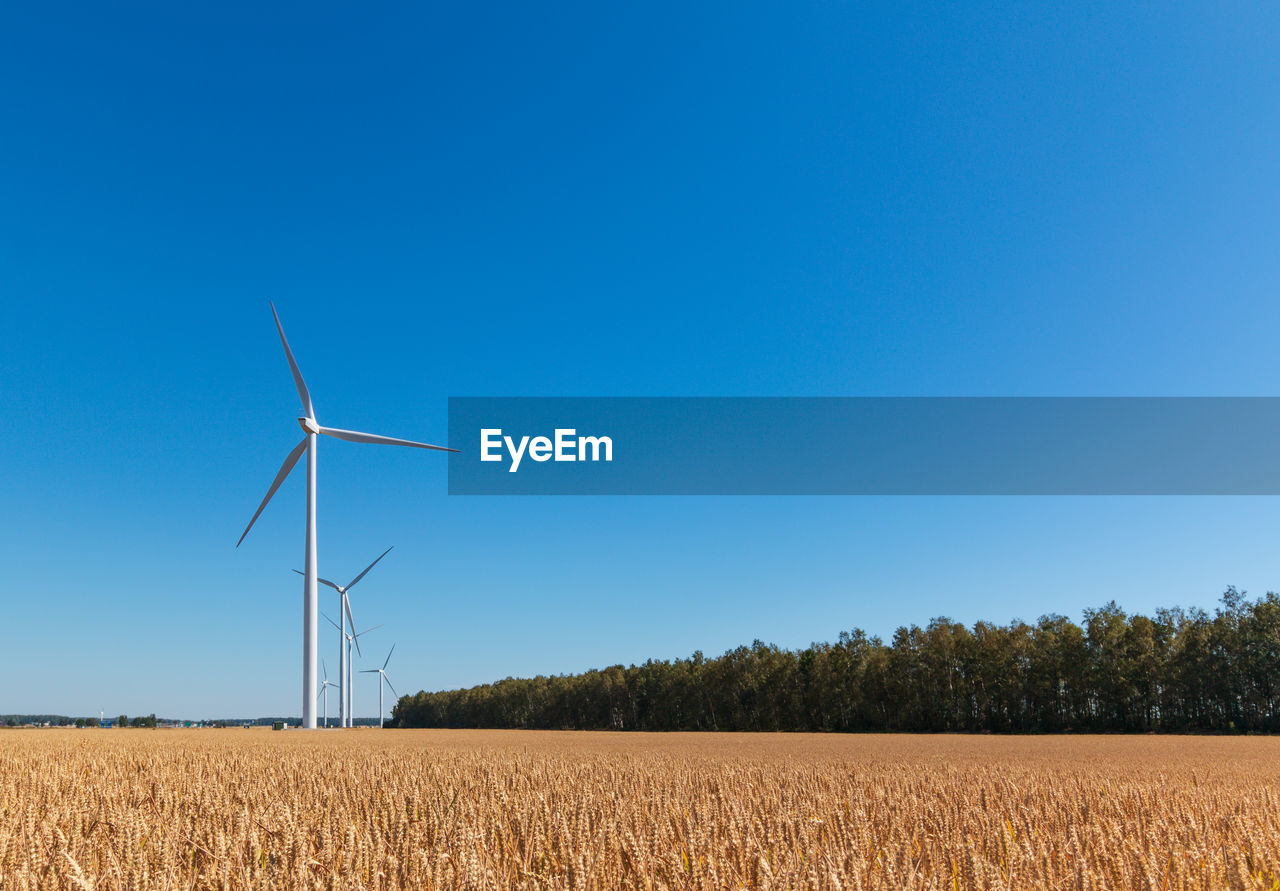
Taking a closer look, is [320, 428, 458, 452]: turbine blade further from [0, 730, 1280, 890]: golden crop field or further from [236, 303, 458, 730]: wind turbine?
[0, 730, 1280, 890]: golden crop field

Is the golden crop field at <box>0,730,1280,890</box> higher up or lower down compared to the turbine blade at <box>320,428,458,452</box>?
lower down

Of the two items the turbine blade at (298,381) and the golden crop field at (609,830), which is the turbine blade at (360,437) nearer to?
the turbine blade at (298,381)

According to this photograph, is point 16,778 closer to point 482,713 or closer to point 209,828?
point 209,828

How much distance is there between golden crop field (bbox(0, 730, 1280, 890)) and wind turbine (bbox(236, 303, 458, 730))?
36.0 meters

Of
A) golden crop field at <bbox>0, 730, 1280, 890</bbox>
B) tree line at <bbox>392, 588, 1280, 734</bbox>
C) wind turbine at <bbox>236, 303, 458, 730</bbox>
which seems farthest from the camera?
tree line at <bbox>392, 588, 1280, 734</bbox>

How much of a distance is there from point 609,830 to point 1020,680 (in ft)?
341

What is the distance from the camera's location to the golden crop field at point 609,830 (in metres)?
5.39

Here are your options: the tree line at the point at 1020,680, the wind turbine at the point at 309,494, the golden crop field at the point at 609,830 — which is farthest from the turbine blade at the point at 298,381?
the tree line at the point at 1020,680

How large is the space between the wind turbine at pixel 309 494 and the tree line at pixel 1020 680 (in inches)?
2855

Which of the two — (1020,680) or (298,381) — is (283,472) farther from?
(1020,680)

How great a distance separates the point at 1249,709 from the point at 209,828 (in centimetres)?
11071

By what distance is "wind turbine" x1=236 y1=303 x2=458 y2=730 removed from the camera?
170 ft

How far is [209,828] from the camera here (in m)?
8.16

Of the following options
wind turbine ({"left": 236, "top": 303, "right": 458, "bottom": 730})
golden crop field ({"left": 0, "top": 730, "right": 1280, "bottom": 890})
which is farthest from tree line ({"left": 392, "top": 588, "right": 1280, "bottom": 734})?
golden crop field ({"left": 0, "top": 730, "right": 1280, "bottom": 890})
